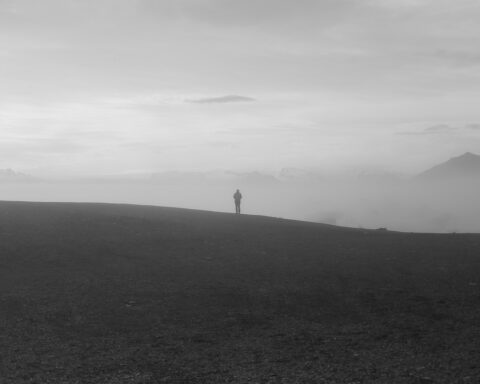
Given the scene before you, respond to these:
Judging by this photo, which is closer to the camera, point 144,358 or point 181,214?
point 144,358

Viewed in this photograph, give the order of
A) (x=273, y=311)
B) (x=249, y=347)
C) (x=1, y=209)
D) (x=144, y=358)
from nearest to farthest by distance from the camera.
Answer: (x=144, y=358) → (x=249, y=347) → (x=273, y=311) → (x=1, y=209)

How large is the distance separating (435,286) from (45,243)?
18.1m

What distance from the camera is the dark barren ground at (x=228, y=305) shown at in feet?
43.7

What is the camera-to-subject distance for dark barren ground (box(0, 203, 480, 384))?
13.3 m

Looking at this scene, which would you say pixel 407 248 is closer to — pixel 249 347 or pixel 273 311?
pixel 273 311

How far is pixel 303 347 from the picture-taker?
15.0 metres

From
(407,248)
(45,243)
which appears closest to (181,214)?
(45,243)

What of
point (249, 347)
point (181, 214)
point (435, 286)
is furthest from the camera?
point (181, 214)

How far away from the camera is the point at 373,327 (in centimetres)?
1692

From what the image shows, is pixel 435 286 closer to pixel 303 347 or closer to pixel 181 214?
pixel 303 347

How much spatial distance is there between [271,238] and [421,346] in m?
17.7

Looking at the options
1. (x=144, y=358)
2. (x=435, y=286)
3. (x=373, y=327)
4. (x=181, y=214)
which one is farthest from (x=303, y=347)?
(x=181, y=214)

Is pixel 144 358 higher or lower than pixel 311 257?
lower

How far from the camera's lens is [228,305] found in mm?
19281
